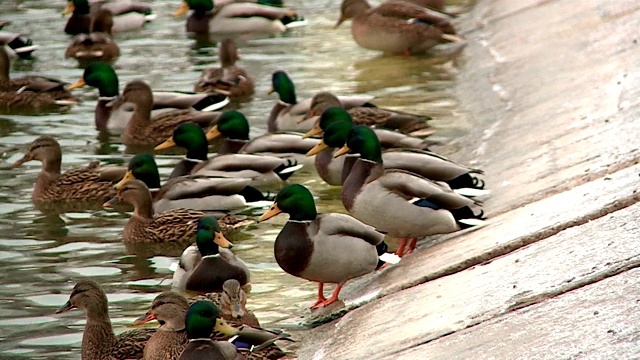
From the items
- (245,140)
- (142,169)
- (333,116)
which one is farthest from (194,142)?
(333,116)

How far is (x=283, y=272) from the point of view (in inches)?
326

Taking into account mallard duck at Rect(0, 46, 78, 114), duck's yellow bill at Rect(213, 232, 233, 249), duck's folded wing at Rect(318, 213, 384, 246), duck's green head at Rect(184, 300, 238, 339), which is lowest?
mallard duck at Rect(0, 46, 78, 114)

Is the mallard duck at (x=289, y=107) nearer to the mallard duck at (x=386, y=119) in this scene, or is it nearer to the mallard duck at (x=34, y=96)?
the mallard duck at (x=386, y=119)

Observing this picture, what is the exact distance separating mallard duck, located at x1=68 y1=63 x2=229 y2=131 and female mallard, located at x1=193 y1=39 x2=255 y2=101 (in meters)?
0.40

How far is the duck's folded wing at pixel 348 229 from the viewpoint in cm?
753

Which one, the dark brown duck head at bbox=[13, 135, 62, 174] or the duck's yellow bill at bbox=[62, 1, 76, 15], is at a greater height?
the dark brown duck head at bbox=[13, 135, 62, 174]

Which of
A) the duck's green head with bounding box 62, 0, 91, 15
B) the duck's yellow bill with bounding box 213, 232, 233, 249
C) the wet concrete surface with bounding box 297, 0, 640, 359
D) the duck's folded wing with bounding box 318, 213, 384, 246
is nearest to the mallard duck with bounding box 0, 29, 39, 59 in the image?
the duck's green head with bounding box 62, 0, 91, 15

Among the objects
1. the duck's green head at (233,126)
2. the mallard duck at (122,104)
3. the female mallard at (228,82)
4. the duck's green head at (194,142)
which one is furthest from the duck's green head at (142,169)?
the female mallard at (228,82)

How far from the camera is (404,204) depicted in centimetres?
795

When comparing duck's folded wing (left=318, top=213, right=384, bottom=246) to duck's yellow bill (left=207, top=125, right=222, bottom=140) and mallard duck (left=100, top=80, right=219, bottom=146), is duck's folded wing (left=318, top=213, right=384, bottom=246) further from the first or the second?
mallard duck (left=100, top=80, right=219, bottom=146)

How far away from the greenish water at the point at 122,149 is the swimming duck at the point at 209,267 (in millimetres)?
154

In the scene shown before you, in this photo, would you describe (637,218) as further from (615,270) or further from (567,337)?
(567,337)

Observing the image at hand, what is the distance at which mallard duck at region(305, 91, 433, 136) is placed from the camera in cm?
1135

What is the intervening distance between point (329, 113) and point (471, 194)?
2269 millimetres
